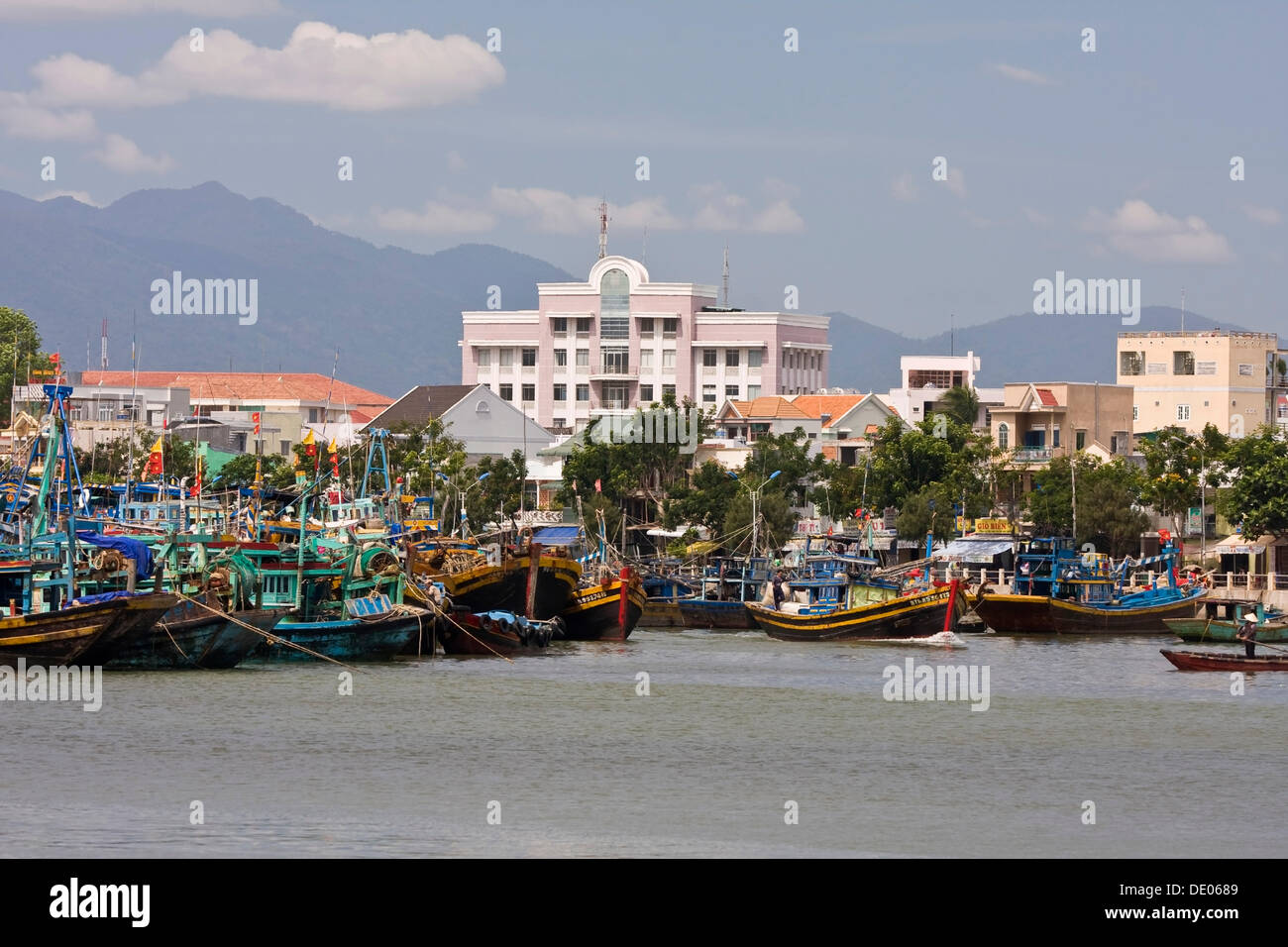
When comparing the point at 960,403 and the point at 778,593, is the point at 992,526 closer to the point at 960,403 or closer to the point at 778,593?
the point at 778,593

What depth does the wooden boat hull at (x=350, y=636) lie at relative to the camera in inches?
2253

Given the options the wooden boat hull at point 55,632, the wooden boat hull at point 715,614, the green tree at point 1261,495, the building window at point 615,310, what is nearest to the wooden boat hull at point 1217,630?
the green tree at point 1261,495

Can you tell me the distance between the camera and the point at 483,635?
208 ft

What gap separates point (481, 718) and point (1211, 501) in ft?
191

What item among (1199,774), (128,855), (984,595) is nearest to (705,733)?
(1199,774)

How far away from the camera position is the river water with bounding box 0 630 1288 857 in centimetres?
3153

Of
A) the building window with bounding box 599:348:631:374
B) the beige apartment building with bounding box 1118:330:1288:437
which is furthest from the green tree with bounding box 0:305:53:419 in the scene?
the beige apartment building with bounding box 1118:330:1288:437

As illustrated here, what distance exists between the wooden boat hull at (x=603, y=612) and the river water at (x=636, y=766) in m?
12.9

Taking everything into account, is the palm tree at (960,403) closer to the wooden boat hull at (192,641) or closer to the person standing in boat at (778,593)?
the person standing in boat at (778,593)

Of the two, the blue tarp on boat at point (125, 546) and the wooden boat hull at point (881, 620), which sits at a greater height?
the blue tarp on boat at point (125, 546)

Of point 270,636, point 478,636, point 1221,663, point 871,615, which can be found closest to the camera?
point 270,636

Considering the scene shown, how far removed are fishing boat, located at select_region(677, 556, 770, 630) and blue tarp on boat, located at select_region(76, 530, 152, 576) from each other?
28796 millimetres

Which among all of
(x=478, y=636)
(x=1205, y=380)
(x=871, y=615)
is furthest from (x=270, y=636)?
(x=1205, y=380)

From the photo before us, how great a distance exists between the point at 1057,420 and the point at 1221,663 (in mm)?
54226
